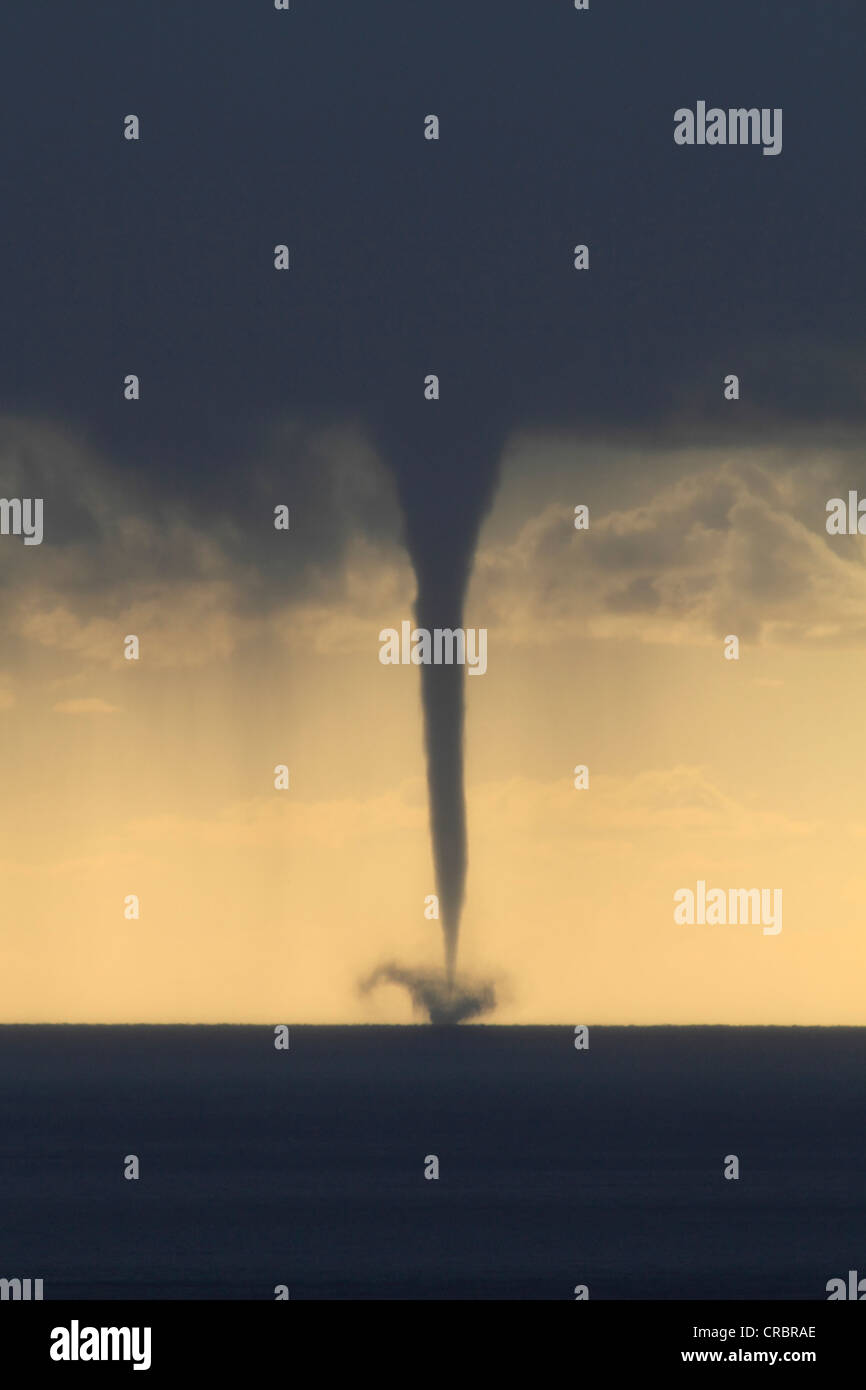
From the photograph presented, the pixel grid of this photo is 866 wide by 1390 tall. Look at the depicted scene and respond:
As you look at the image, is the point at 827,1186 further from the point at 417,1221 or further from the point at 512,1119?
the point at 512,1119

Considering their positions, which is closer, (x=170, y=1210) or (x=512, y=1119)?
(x=170, y=1210)

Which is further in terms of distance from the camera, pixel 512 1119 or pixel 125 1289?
pixel 512 1119

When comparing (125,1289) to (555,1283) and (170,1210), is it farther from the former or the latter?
(170,1210)

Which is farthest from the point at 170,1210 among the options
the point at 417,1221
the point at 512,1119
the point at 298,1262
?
the point at 512,1119

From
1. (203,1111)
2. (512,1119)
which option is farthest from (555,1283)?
(203,1111)

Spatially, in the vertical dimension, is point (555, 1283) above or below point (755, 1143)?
below

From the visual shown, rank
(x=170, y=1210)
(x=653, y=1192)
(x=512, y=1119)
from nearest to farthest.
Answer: (x=170, y=1210)
(x=653, y=1192)
(x=512, y=1119)
